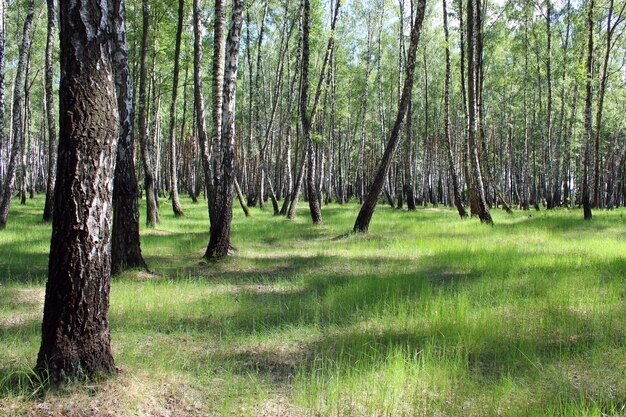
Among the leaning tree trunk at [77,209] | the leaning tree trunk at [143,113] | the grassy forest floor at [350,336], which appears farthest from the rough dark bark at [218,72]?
the leaning tree trunk at [77,209]

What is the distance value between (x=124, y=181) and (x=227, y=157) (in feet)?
8.05

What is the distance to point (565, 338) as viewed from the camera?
15.3 feet

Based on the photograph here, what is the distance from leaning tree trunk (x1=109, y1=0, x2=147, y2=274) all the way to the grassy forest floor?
1.34 feet

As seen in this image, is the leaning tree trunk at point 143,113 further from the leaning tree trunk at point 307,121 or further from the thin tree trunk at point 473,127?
the thin tree trunk at point 473,127

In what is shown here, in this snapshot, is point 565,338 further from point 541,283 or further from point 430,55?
point 430,55

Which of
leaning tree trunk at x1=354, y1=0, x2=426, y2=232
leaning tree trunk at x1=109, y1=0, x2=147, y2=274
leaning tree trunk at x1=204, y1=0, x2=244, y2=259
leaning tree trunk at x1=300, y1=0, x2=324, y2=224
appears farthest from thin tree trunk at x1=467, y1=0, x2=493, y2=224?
leaning tree trunk at x1=109, y1=0, x2=147, y2=274

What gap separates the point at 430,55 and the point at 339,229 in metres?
25.2

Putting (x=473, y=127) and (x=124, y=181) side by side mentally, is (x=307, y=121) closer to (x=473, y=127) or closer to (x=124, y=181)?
(x=473, y=127)

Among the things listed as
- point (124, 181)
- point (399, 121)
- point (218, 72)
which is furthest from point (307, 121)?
point (124, 181)

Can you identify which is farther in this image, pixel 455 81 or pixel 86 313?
pixel 455 81

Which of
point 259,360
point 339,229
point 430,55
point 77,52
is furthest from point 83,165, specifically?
point 430,55

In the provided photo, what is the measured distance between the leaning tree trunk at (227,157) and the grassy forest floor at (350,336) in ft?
1.77

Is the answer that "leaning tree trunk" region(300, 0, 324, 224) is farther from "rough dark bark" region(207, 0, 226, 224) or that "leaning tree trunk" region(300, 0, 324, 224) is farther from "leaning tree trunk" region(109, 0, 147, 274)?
"leaning tree trunk" region(109, 0, 147, 274)

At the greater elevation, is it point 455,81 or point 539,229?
point 455,81
